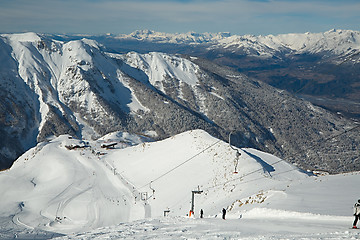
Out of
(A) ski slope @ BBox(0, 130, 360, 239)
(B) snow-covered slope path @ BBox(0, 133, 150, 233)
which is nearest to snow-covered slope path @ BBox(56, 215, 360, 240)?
(A) ski slope @ BBox(0, 130, 360, 239)

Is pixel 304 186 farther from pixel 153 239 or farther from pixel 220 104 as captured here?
pixel 220 104

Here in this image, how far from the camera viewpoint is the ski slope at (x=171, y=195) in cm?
1608

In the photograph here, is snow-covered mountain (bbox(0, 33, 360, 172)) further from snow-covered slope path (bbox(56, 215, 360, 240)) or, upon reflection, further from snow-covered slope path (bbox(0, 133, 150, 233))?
snow-covered slope path (bbox(56, 215, 360, 240))

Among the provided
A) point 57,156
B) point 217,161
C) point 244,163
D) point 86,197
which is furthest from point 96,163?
point 244,163

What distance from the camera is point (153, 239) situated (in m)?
14.6

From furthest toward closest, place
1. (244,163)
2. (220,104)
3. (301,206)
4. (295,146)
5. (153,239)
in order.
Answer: (220,104) → (295,146) → (244,163) → (301,206) → (153,239)

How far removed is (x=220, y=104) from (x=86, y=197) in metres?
163

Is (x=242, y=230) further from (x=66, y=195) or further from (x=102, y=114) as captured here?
(x=102, y=114)

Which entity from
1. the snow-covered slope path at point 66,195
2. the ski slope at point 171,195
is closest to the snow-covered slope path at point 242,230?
the ski slope at point 171,195

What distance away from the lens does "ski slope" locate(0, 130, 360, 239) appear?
633 inches

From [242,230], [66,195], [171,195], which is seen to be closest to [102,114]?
[66,195]

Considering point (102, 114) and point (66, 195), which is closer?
point (66, 195)

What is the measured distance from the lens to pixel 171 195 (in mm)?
36781

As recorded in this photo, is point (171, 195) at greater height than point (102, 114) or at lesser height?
lesser
